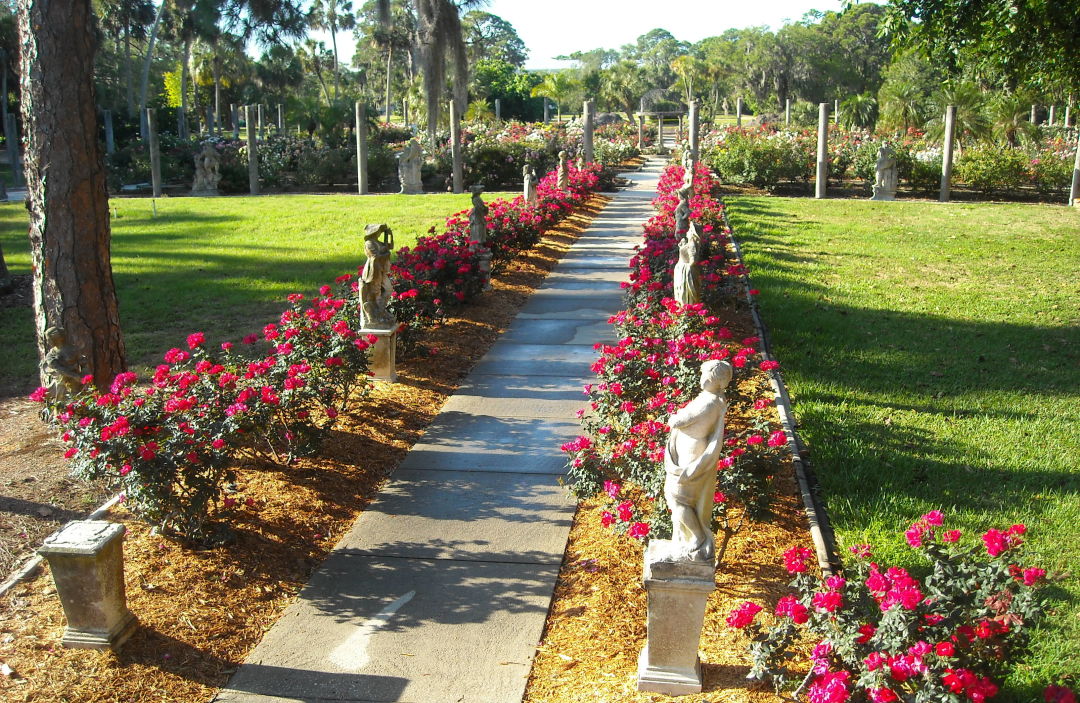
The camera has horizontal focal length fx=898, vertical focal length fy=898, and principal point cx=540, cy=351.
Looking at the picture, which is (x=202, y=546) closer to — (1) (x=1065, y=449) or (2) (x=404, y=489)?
(2) (x=404, y=489)

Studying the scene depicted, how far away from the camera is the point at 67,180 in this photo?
6.74 meters

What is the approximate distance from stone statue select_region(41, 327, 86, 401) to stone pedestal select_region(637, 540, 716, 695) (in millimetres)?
4985

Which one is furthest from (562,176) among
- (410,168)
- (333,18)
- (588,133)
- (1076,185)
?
(333,18)

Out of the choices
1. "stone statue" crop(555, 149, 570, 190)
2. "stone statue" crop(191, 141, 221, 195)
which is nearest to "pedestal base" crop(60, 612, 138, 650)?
"stone statue" crop(555, 149, 570, 190)

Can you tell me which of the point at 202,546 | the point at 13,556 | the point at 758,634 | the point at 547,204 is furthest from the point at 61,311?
the point at 547,204

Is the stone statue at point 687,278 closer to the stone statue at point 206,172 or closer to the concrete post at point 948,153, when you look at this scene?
the concrete post at point 948,153


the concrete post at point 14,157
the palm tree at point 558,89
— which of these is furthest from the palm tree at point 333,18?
the concrete post at point 14,157

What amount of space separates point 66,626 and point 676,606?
9.43 feet

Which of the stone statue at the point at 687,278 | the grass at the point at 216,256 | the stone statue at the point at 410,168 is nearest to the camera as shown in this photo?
the stone statue at the point at 687,278

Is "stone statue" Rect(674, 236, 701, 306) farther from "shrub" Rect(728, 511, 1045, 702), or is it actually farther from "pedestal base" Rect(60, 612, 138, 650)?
"pedestal base" Rect(60, 612, 138, 650)

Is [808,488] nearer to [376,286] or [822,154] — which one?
[376,286]

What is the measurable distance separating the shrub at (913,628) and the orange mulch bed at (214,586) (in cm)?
241

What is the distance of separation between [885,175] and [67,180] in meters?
19.7

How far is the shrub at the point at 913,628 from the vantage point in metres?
3.04
